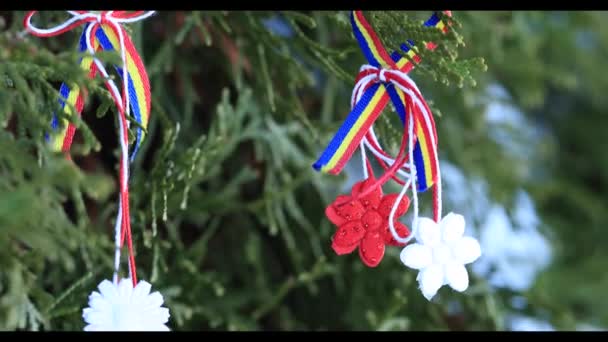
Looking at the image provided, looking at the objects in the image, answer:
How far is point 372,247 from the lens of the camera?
22.9 inches

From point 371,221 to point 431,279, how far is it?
70 mm

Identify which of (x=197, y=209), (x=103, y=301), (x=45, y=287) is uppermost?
(x=197, y=209)

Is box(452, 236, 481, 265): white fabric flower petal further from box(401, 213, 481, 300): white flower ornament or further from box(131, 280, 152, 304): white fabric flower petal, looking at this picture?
box(131, 280, 152, 304): white fabric flower petal

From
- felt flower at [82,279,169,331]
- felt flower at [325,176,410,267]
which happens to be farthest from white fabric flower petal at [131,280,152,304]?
felt flower at [325,176,410,267]

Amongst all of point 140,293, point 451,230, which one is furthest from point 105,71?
point 451,230

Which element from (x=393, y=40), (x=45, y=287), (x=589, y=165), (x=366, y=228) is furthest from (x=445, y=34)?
(x=589, y=165)

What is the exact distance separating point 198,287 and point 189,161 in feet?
0.57

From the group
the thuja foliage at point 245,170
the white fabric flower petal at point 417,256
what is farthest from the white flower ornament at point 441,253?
the thuja foliage at point 245,170

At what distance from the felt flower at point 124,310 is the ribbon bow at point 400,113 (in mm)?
144

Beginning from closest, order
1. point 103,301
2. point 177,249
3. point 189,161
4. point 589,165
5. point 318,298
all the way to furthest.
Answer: point 103,301
point 189,161
point 177,249
point 318,298
point 589,165

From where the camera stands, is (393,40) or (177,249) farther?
(177,249)

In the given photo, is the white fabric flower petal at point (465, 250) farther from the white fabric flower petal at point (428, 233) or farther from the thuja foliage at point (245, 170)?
the thuja foliage at point (245, 170)
